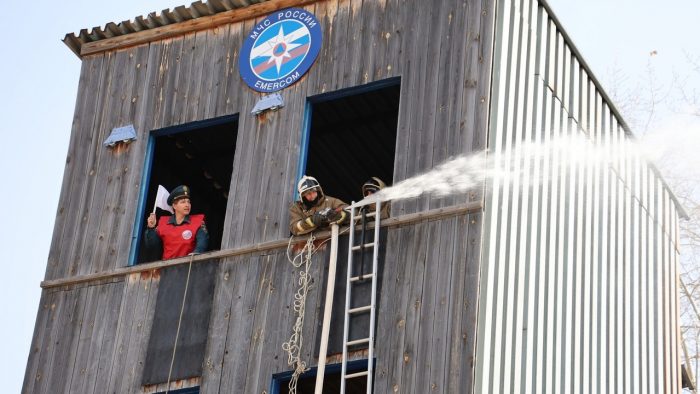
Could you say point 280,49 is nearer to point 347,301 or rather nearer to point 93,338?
point 347,301

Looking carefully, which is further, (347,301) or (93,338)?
(93,338)

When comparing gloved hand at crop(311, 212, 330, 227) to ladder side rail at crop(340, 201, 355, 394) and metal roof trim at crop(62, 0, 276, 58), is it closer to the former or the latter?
ladder side rail at crop(340, 201, 355, 394)

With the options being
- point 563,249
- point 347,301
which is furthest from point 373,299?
point 563,249

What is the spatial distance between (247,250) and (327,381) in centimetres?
297

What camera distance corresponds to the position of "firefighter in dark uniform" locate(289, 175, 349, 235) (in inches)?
781

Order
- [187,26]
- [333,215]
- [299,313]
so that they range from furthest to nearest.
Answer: [187,26] → [333,215] → [299,313]

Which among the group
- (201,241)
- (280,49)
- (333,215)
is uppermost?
(280,49)

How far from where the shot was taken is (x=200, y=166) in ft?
84.7

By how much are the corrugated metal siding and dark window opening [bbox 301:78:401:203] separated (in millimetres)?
2645

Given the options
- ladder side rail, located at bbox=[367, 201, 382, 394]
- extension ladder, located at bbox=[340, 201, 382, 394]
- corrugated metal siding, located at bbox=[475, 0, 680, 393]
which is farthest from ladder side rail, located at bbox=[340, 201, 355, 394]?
corrugated metal siding, located at bbox=[475, 0, 680, 393]

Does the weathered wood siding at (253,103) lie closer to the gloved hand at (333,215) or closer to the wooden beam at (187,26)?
the wooden beam at (187,26)

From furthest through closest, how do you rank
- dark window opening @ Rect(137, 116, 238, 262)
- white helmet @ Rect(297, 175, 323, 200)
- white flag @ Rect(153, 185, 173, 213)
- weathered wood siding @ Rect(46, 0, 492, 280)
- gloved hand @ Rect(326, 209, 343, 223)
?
dark window opening @ Rect(137, 116, 238, 262) → white flag @ Rect(153, 185, 173, 213) → white helmet @ Rect(297, 175, 323, 200) → weathered wood siding @ Rect(46, 0, 492, 280) → gloved hand @ Rect(326, 209, 343, 223)

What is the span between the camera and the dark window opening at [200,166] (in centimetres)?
2483

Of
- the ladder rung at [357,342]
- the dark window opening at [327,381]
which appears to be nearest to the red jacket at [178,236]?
the dark window opening at [327,381]
